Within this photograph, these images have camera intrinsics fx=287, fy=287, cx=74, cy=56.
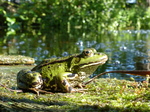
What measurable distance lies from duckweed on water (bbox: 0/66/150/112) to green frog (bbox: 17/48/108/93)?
0.53ft

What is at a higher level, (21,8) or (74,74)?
(21,8)

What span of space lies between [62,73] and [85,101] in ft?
2.34

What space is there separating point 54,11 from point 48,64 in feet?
71.7

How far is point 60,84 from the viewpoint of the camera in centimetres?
376

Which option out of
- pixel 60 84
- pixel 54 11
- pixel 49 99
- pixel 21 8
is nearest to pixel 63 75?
pixel 60 84

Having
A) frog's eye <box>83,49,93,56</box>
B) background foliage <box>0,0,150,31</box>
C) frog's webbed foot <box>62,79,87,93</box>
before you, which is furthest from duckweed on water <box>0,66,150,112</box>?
background foliage <box>0,0,150,31</box>

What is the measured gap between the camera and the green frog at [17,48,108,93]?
3.78 metres

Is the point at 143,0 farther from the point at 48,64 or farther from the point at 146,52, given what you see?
the point at 48,64

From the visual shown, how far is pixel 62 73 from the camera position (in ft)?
12.5

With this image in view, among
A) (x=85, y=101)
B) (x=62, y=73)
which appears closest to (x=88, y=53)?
(x=62, y=73)

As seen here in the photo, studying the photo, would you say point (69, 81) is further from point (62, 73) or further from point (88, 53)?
point (88, 53)

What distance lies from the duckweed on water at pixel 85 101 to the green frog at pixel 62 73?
161 mm

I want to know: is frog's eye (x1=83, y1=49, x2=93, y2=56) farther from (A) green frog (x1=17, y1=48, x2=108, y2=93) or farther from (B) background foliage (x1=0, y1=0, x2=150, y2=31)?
(B) background foliage (x1=0, y1=0, x2=150, y2=31)

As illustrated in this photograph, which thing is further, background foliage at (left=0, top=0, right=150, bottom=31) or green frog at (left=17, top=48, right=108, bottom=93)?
background foliage at (left=0, top=0, right=150, bottom=31)
